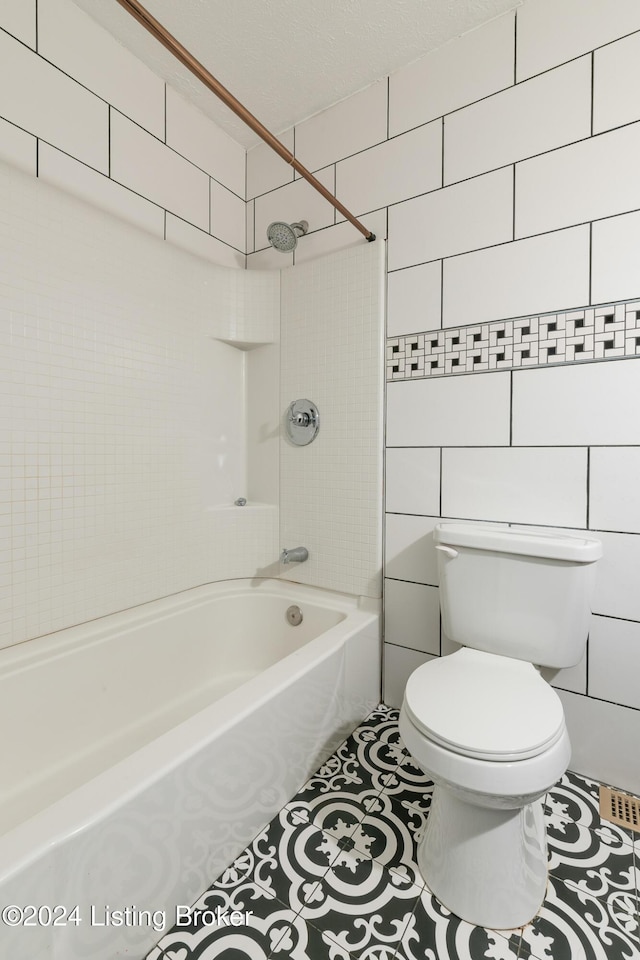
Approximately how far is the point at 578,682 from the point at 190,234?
6.79ft

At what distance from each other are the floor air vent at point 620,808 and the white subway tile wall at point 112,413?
1341 mm

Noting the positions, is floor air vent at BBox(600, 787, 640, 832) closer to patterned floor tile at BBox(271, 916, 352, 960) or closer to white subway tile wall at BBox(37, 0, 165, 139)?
patterned floor tile at BBox(271, 916, 352, 960)

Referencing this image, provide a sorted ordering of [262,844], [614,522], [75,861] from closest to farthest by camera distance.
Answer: [75,861] → [262,844] → [614,522]

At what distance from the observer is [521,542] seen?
1266 mm

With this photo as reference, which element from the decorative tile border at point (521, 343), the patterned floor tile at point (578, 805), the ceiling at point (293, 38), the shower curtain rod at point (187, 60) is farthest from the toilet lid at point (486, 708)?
the ceiling at point (293, 38)

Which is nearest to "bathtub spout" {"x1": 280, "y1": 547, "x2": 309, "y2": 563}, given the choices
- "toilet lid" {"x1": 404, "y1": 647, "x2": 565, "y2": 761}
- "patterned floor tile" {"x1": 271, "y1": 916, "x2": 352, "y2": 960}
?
"toilet lid" {"x1": 404, "y1": 647, "x2": 565, "y2": 761}

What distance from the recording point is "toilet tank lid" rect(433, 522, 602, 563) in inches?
47.6

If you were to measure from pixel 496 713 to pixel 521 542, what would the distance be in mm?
454

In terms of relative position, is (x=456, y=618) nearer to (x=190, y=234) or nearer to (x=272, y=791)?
(x=272, y=791)

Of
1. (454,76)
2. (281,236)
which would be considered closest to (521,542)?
(281,236)

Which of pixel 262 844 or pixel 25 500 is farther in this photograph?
pixel 25 500

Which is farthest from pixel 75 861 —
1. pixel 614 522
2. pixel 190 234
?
pixel 190 234

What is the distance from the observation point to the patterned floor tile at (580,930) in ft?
3.02

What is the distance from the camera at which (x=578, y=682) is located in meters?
1.38
